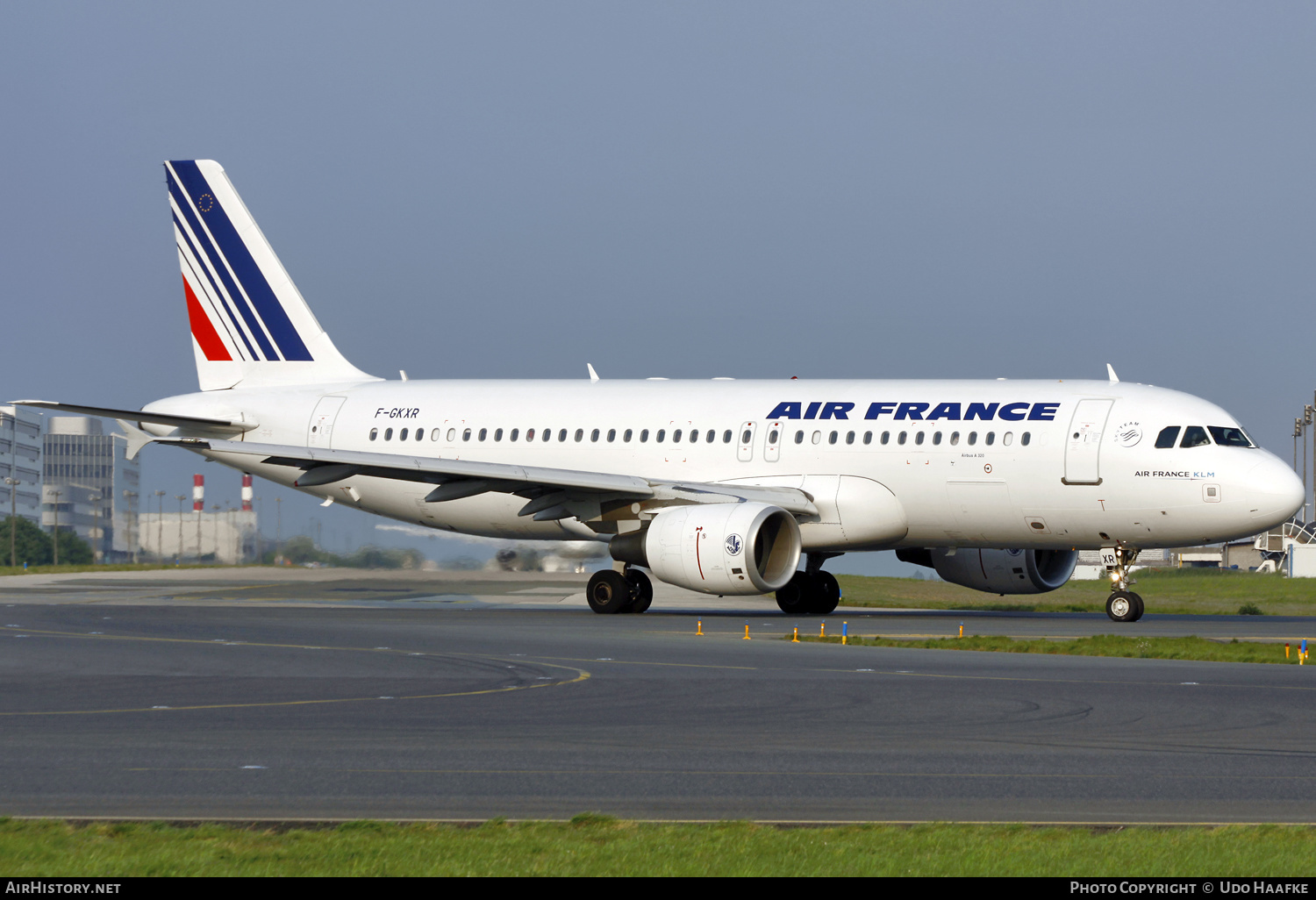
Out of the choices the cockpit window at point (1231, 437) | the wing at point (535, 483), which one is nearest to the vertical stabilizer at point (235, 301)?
the wing at point (535, 483)

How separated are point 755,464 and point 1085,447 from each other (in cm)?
643

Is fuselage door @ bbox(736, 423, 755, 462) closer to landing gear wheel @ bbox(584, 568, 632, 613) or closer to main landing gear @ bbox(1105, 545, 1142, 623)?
landing gear wheel @ bbox(584, 568, 632, 613)

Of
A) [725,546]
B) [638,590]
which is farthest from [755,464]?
[725,546]

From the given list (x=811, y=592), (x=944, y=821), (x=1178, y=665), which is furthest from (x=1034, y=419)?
(x=944, y=821)

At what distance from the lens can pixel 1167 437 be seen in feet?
92.5

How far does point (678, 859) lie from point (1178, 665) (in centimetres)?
1297

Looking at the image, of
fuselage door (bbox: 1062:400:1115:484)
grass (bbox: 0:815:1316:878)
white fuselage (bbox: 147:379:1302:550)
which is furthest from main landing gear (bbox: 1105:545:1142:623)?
grass (bbox: 0:815:1316:878)

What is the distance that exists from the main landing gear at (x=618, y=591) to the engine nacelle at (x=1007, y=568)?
6457 mm

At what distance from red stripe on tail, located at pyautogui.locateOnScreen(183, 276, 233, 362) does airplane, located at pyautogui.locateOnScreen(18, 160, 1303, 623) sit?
0.28 metres

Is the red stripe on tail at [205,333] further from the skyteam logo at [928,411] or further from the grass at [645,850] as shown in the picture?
the grass at [645,850]

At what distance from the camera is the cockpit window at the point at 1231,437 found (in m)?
28.2

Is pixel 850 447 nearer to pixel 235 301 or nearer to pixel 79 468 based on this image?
pixel 235 301

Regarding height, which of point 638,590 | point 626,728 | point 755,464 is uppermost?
point 755,464

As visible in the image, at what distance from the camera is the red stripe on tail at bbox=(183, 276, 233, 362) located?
37938mm
